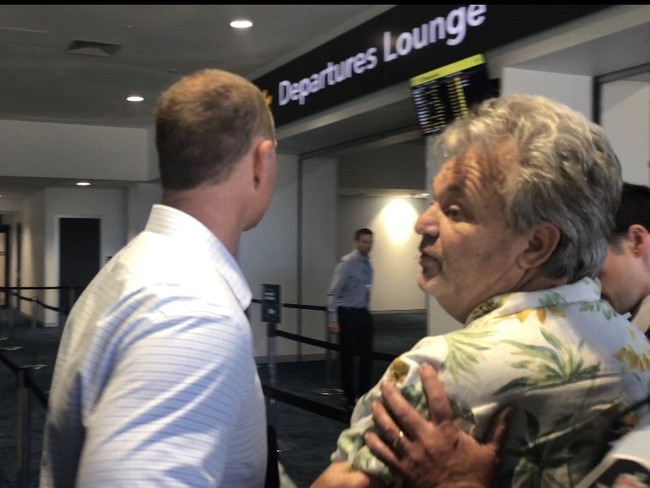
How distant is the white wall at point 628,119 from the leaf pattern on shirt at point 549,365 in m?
3.92

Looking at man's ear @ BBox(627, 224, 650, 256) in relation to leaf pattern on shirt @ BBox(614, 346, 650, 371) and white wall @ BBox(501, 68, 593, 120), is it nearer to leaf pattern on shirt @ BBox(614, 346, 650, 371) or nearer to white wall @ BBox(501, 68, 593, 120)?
leaf pattern on shirt @ BBox(614, 346, 650, 371)

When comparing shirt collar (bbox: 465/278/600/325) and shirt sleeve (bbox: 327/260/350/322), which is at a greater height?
shirt collar (bbox: 465/278/600/325)

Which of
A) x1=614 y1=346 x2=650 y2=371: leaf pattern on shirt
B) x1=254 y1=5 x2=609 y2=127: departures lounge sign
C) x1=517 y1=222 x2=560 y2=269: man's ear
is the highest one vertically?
x1=254 y1=5 x2=609 y2=127: departures lounge sign

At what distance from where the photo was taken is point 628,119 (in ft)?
15.1

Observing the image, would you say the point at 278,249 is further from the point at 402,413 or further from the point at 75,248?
the point at 402,413

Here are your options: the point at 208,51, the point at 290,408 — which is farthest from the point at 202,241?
the point at 208,51

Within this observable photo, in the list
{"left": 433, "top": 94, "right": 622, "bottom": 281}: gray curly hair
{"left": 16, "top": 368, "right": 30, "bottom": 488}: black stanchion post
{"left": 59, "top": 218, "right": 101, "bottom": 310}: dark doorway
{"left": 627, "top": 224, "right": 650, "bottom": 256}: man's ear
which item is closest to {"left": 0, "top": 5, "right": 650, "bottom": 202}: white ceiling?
{"left": 627, "top": 224, "right": 650, "bottom": 256}: man's ear

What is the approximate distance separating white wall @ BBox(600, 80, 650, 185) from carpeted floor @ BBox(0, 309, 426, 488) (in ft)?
7.89

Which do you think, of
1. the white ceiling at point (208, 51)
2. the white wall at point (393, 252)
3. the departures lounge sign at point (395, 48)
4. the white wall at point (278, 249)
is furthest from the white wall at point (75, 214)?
the departures lounge sign at point (395, 48)

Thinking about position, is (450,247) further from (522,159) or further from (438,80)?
(438,80)

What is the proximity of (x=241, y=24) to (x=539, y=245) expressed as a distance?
18.5 ft

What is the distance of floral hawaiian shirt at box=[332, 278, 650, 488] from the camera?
96 cm

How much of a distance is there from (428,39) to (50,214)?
1140cm

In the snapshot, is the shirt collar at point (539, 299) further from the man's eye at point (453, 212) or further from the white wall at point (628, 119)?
the white wall at point (628, 119)
